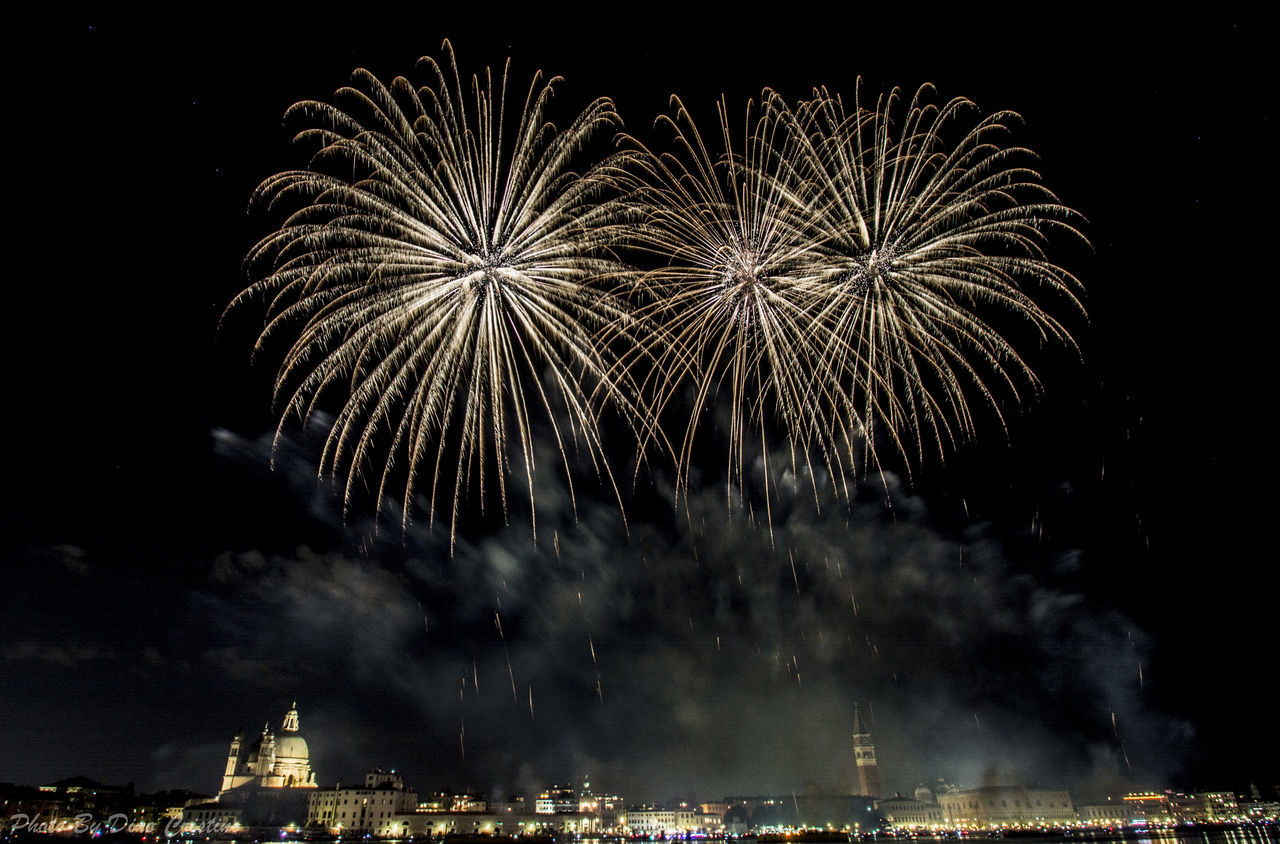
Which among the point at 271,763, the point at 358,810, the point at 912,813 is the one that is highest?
the point at 271,763

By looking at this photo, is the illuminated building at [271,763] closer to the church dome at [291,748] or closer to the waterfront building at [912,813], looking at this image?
the church dome at [291,748]

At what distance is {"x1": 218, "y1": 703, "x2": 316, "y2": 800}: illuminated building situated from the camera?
10912cm

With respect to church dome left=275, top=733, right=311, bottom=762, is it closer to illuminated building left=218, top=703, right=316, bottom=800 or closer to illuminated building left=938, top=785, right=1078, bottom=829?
illuminated building left=218, top=703, right=316, bottom=800

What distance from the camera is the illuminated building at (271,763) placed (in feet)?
358

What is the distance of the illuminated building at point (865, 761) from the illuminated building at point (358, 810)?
84.5 metres

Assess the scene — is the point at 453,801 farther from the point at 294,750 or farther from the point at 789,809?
the point at 789,809

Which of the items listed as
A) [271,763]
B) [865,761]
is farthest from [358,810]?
[865,761]

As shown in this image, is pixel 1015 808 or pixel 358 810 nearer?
pixel 358 810

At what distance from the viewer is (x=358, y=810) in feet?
358

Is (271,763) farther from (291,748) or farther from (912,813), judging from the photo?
(912,813)

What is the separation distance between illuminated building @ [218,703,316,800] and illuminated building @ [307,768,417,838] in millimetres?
4487

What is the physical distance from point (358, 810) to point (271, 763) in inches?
631

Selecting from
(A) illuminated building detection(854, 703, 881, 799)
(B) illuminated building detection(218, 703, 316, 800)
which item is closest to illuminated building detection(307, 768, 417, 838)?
(B) illuminated building detection(218, 703, 316, 800)

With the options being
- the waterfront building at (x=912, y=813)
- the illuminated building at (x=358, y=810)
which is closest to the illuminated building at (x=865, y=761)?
the waterfront building at (x=912, y=813)
